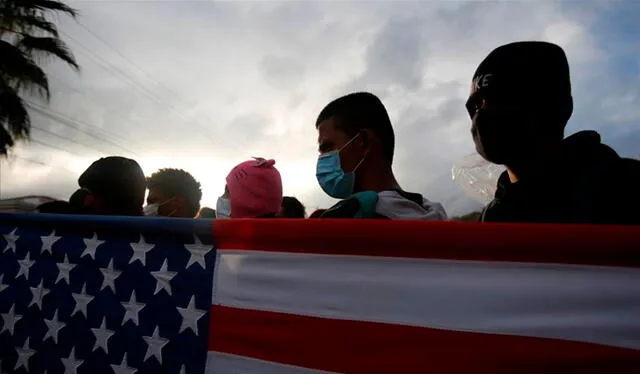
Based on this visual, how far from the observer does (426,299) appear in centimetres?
138

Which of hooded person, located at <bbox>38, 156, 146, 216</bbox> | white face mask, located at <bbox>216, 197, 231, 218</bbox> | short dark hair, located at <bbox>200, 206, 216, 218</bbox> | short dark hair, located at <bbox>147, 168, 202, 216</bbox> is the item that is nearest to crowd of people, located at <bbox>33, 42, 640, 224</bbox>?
hooded person, located at <bbox>38, 156, 146, 216</bbox>

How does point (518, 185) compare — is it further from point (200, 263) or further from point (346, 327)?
point (200, 263)

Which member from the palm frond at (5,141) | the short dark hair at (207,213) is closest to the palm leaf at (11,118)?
the palm frond at (5,141)

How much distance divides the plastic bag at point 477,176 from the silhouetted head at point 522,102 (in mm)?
1476

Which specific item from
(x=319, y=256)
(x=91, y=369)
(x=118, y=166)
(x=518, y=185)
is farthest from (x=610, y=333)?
(x=118, y=166)

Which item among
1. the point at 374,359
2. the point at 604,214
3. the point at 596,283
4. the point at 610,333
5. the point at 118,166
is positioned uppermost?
the point at 118,166

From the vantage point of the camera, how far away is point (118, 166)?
9.20ft

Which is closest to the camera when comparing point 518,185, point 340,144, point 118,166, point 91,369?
point 518,185

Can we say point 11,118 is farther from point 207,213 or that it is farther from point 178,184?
point 178,184

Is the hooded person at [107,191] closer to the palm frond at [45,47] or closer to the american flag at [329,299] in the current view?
the american flag at [329,299]

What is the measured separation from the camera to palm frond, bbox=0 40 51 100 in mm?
13648

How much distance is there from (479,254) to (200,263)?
971 mm

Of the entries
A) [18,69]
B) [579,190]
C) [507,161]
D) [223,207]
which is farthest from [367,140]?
[18,69]

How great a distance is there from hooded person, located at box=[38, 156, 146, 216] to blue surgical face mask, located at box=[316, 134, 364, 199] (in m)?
1.27
